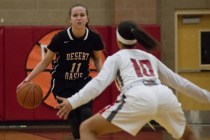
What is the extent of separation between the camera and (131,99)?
13.6 feet

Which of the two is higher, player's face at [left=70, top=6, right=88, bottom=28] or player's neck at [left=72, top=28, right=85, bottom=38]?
player's face at [left=70, top=6, right=88, bottom=28]

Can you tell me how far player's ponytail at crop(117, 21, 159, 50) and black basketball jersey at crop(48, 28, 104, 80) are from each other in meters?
1.28

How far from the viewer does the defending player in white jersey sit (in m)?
4.13

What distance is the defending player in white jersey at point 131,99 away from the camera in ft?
13.6

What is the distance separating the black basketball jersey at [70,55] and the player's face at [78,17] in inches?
7.1

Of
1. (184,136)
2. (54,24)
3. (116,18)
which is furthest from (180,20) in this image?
(184,136)

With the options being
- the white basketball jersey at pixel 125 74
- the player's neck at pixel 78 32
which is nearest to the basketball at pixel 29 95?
the player's neck at pixel 78 32

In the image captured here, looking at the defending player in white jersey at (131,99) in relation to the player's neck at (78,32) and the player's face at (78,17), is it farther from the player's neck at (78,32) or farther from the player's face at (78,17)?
the player's neck at (78,32)

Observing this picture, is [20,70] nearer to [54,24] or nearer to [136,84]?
[54,24]

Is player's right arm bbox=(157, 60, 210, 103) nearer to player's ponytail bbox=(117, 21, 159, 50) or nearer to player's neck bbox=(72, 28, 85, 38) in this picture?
player's ponytail bbox=(117, 21, 159, 50)

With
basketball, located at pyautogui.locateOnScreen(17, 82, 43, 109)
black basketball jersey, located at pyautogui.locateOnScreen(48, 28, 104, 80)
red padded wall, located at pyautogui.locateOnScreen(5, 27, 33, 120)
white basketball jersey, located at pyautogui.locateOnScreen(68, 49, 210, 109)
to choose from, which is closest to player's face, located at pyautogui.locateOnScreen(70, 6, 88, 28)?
black basketball jersey, located at pyautogui.locateOnScreen(48, 28, 104, 80)

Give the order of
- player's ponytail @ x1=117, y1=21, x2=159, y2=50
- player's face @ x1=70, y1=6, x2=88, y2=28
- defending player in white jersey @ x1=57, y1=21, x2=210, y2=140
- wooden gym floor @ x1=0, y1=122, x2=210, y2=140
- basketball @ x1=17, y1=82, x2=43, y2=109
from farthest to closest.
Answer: wooden gym floor @ x1=0, y1=122, x2=210, y2=140 < basketball @ x1=17, y1=82, x2=43, y2=109 < player's face @ x1=70, y1=6, x2=88, y2=28 < player's ponytail @ x1=117, y1=21, x2=159, y2=50 < defending player in white jersey @ x1=57, y1=21, x2=210, y2=140

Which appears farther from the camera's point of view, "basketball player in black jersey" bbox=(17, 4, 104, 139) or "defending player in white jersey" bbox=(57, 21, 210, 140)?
"basketball player in black jersey" bbox=(17, 4, 104, 139)

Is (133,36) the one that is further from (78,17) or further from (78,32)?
(78,32)
